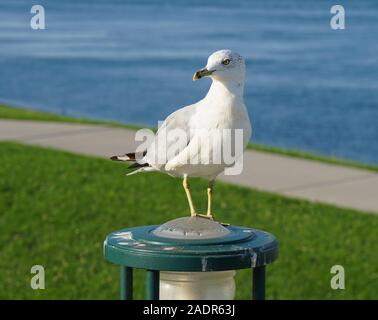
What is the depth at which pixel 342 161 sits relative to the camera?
38.0ft

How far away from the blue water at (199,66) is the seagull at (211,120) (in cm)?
930

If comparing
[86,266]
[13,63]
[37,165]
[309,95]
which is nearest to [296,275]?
[86,266]

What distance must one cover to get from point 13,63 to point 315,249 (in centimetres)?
1594

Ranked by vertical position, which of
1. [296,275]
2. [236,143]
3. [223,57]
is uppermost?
[223,57]

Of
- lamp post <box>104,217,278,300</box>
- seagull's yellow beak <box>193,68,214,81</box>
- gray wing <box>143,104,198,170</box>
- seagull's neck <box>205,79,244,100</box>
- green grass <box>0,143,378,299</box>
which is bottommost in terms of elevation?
green grass <box>0,143,378,299</box>

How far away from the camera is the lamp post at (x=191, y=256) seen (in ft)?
12.6

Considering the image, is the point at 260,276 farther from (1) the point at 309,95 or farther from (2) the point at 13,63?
(2) the point at 13,63

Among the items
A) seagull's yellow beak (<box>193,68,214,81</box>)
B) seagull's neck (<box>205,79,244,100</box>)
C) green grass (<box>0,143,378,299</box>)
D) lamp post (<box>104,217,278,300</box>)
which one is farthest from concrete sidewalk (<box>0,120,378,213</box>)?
seagull's yellow beak (<box>193,68,214,81</box>)

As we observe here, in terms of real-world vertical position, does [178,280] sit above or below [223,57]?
below

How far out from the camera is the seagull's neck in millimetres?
3918

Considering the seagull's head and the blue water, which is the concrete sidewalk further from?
the seagull's head

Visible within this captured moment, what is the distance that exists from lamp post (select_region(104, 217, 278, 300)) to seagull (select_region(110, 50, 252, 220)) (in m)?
0.23

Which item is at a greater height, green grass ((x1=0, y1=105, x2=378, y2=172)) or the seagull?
the seagull

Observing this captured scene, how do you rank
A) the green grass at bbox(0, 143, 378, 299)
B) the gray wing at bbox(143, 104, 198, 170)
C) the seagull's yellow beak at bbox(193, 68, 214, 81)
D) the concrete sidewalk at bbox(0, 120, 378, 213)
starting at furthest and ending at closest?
1. the concrete sidewalk at bbox(0, 120, 378, 213)
2. the green grass at bbox(0, 143, 378, 299)
3. the gray wing at bbox(143, 104, 198, 170)
4. the seagull's yellow beak at bbox(193, 68, 214, 81)
